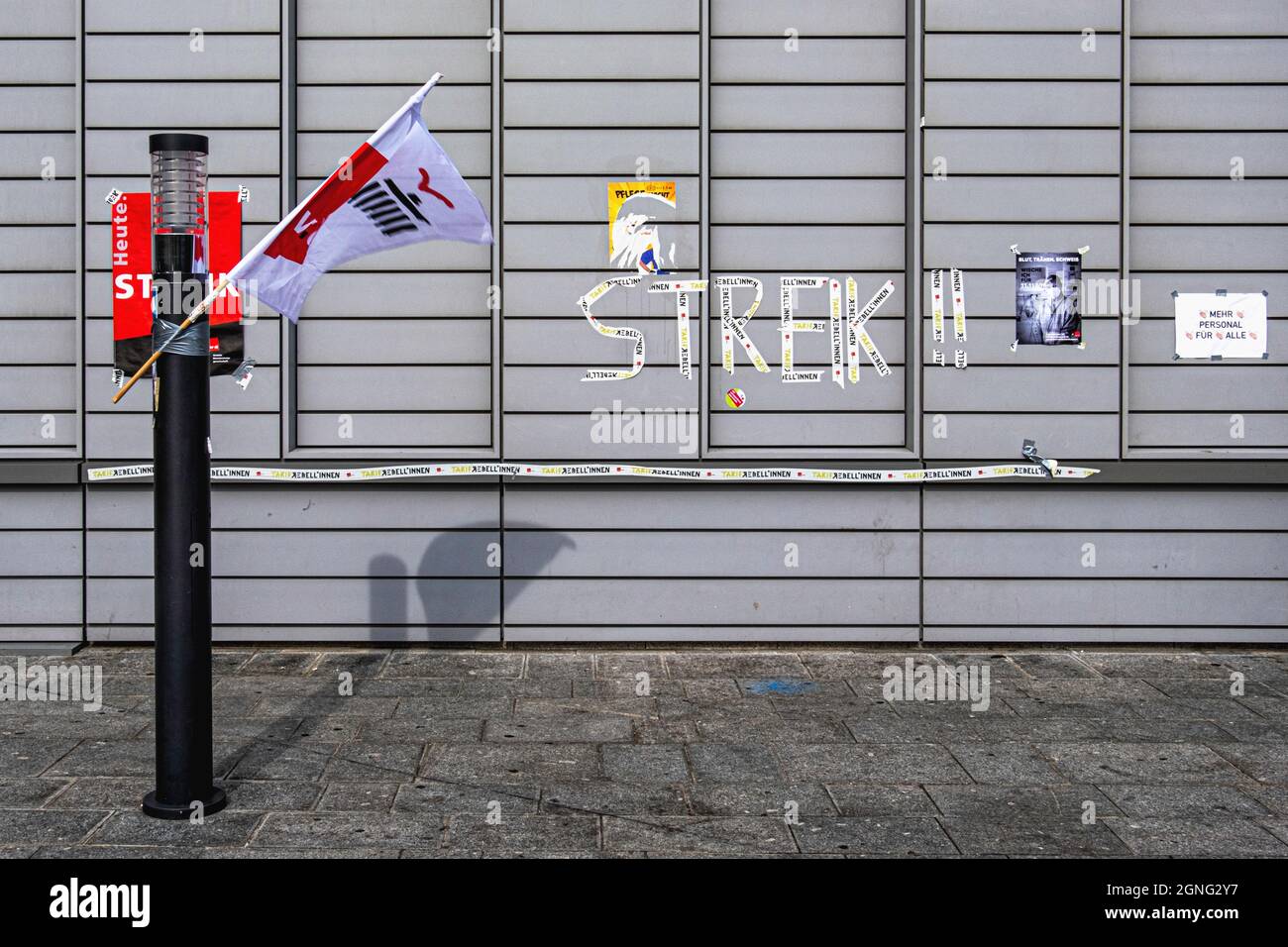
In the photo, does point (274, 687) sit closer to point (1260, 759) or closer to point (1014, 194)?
point (1260, 759)

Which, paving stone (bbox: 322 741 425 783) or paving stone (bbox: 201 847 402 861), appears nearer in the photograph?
paving stone (bbox: 201 847 402 861)

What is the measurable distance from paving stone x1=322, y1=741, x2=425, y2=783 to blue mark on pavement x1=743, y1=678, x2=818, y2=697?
243cm

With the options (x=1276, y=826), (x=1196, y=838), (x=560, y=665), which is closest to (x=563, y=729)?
(x=560, y=665)

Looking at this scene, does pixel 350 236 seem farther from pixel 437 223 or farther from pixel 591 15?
pixel 591 15

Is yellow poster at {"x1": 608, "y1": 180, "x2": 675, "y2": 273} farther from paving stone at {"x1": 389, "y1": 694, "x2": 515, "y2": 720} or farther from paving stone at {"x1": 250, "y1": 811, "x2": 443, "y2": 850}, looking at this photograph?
paving stone at {"x1": 250, "y1": 811, "x2": 443, "y2": 850}

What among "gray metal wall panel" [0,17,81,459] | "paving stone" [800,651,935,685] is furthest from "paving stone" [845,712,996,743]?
"gray metal wall panel" [0,17,81,459]

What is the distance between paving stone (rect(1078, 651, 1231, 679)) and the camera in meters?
9.36

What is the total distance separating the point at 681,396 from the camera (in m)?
9.97

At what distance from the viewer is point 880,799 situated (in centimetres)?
658

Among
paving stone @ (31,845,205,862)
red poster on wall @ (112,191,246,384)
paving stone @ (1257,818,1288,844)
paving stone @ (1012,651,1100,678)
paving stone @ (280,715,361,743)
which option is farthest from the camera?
red poster on wall @ (112,191,246,384)

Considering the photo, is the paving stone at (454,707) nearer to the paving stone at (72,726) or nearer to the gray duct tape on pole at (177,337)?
the paving stone at (72,726)

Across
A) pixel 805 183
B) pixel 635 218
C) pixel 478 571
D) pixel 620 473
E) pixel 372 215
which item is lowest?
pixel 478 571

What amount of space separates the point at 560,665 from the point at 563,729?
5.47 ft

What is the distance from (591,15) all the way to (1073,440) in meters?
4.72
